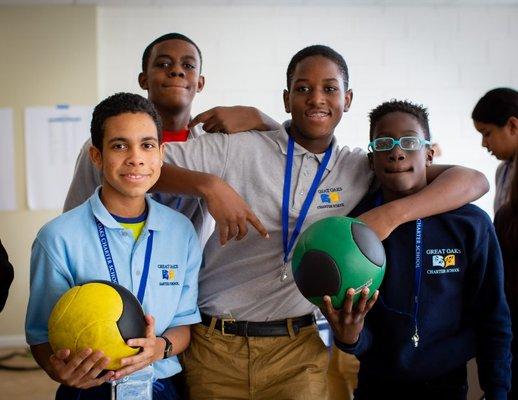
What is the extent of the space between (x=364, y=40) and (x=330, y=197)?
12.4 ft

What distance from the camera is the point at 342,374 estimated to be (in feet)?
8.87

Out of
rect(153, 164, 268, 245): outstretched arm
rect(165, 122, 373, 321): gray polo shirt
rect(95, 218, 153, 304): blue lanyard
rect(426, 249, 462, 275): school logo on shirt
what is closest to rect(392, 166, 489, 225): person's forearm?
rect(426, 249, 462, 275): school logo on shirt

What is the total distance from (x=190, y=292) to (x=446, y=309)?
0.85m

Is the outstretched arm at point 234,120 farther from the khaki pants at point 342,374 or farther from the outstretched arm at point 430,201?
the khaki pants at point 342,374

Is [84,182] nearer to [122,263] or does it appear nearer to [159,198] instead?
[159,198]

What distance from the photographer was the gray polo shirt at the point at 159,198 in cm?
232

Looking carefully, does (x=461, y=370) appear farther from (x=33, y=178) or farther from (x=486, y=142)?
(x=33, y=178)

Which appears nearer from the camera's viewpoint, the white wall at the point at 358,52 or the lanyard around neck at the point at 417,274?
the lanyard around neck at the point at 417,274

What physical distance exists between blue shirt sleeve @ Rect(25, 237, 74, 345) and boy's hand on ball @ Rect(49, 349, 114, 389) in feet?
0.70

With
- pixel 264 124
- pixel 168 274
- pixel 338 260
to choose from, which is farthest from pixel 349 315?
pixel 264 124

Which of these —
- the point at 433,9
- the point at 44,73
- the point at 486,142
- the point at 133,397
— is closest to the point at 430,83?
the point at 433,9

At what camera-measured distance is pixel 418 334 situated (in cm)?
192

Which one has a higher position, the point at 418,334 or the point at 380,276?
the point at 380,276

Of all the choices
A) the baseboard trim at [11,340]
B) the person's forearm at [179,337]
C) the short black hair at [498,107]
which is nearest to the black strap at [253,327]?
the person's forearm at [179,337]
